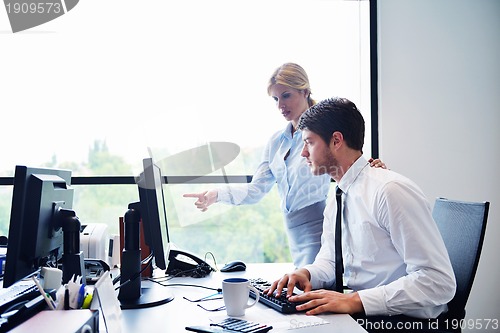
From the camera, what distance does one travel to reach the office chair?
1431 mm

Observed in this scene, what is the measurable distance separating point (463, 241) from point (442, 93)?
5.27 feet

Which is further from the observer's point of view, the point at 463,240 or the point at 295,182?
the point at 295,182

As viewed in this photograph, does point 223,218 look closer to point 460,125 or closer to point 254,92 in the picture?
point 254,92

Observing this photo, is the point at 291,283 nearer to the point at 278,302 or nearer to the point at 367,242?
the point at 278,302

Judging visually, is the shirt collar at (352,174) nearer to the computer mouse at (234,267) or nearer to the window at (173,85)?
the computer mouse at (234,267)

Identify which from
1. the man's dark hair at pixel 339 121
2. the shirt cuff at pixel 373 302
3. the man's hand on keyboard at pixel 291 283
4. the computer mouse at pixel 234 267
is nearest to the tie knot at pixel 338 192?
the man's dark hair at pixel 339 121

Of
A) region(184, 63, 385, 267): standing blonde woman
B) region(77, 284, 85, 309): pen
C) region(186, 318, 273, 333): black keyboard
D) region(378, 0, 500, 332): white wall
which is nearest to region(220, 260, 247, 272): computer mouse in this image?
region(184, 63, 385, 267): standing blonde woman

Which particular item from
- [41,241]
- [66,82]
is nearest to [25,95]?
[66,82]

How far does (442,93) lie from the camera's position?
2857mm

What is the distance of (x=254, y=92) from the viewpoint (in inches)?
117

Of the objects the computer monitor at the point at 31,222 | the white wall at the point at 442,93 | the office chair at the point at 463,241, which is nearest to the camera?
the computer monitor at the point at 31,222

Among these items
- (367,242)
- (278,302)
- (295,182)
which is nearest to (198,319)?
(278,302)

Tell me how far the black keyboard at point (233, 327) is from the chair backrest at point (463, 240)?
0.71 m

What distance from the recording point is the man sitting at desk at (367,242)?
1261 millimetres
